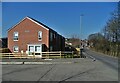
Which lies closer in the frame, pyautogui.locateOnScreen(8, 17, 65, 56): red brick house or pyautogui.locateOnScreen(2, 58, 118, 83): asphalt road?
pyautogui.locateOnScreen(2, 58, 118, 83): asphalt road

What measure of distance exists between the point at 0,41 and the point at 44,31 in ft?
75.5

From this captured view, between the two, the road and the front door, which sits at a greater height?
the front door

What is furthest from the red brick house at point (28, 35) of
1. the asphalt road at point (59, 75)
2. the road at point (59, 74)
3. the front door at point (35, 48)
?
the asphalt road at point (59, 75)

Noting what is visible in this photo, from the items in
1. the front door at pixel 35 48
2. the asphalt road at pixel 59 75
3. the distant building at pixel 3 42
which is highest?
the distant building at pixel 3 42

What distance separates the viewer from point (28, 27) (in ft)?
162

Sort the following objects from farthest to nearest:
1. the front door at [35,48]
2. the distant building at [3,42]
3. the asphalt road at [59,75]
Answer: the distant building at [3,42] < the front door at [35,48] < the asphalt road at [59,75]

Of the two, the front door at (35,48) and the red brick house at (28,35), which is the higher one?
the red brick house at (28,35)

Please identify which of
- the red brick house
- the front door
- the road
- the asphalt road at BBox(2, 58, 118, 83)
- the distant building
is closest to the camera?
the asphalt road at BBox(2, 58, 118, 83)

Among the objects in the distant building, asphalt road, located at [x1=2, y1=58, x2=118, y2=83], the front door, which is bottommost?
asphalt road, located at [x1=2, y1=58, x2=118, y2=83]

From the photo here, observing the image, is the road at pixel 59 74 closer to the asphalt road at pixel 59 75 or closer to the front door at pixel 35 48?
the asphalt road at pixel 59 75

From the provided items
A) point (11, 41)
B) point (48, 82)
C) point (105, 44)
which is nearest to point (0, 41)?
point (11, 41)

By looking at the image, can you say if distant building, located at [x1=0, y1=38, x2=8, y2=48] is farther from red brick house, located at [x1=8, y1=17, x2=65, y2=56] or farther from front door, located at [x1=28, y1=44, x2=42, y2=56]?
front door, located at [x1=28, y1=44, x2=42, y2=56]

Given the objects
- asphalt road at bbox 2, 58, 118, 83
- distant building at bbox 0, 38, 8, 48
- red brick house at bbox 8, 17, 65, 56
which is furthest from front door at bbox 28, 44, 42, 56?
asphalt road at bbox 2, 58, 118, 83

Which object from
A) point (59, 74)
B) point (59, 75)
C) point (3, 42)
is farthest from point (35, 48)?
point (59, 75)
